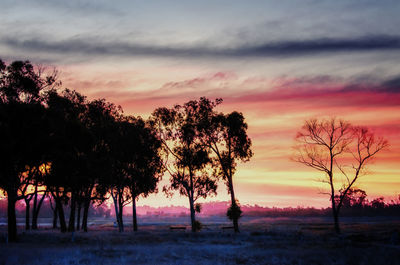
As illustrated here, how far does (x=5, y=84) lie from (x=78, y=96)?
571 inches

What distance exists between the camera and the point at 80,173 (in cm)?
4809

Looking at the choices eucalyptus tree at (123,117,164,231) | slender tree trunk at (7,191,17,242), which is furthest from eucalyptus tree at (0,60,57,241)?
eucalyptus tree at (123,117,164,231)

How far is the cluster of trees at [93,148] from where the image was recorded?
1624 inches

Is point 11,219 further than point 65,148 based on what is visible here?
No

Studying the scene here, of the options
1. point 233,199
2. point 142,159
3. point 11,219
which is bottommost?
point 11,219

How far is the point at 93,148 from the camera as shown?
5744 centimetres

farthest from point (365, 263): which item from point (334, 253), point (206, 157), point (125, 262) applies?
point (206, 157)

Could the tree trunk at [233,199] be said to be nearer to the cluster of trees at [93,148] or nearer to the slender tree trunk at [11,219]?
the cluster of trees at [93,148]

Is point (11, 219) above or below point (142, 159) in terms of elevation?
below

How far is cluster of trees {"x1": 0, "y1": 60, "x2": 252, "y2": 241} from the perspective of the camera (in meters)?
41.2

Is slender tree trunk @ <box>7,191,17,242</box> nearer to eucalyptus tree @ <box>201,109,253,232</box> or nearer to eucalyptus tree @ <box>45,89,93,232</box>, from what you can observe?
eucalyptus tree @ <box>45,89,93,232</box>

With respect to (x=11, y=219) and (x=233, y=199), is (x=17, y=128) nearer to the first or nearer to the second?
(x=11, y=219)

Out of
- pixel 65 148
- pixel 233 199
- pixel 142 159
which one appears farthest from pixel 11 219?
pixel 233 199

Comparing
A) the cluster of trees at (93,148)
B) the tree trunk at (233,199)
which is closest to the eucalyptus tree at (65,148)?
the cluster of trees at (93,148)
